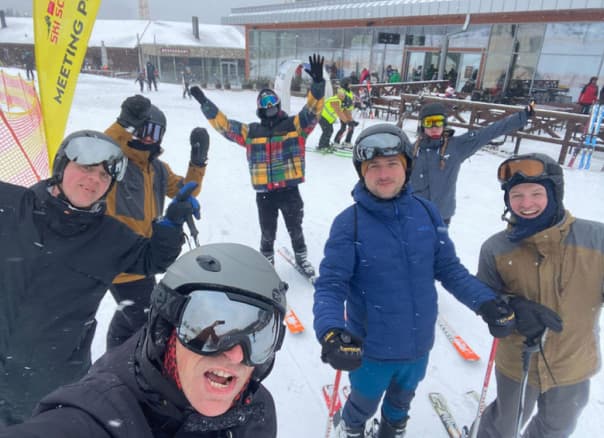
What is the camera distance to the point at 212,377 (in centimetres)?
107

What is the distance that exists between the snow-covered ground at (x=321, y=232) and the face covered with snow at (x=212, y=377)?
5.92 ft

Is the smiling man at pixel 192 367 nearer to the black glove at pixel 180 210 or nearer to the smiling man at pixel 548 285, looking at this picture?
the black glove at pixel 180 210

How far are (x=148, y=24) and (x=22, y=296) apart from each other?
5522 cm

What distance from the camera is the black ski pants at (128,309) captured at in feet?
8.66

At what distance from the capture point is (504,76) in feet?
54.9

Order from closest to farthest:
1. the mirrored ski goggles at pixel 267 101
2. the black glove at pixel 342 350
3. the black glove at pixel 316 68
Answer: the black glove at pixel 342 350 < the mirrored ski goggles at pixel 267 101 < the black glove at pixel 316 68

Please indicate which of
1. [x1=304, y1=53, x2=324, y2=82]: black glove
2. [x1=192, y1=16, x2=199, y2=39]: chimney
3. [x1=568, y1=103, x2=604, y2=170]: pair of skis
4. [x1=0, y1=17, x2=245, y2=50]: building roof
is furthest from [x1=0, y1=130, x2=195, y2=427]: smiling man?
[x1=192, y1=16, x2=199, y2=39]: chimney

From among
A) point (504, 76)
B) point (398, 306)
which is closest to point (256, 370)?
point (398, 306)

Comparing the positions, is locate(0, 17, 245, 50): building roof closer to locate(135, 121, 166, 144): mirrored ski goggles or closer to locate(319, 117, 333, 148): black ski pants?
locate(319, 117, 333, 148): black ski pants

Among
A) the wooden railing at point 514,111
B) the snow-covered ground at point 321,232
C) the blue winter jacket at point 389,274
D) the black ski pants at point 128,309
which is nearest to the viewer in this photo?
the blue winter jacket at point 389,274

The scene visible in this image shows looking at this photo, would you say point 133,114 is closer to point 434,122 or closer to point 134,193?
point 134,193

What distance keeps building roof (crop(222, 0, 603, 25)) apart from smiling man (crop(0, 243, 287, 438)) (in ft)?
56.8

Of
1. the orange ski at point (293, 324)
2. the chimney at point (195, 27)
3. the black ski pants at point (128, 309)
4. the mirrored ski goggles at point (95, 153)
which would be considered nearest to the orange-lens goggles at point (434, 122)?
the orange ski at point (293, 324)

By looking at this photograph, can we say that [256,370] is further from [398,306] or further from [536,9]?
[536,9]
